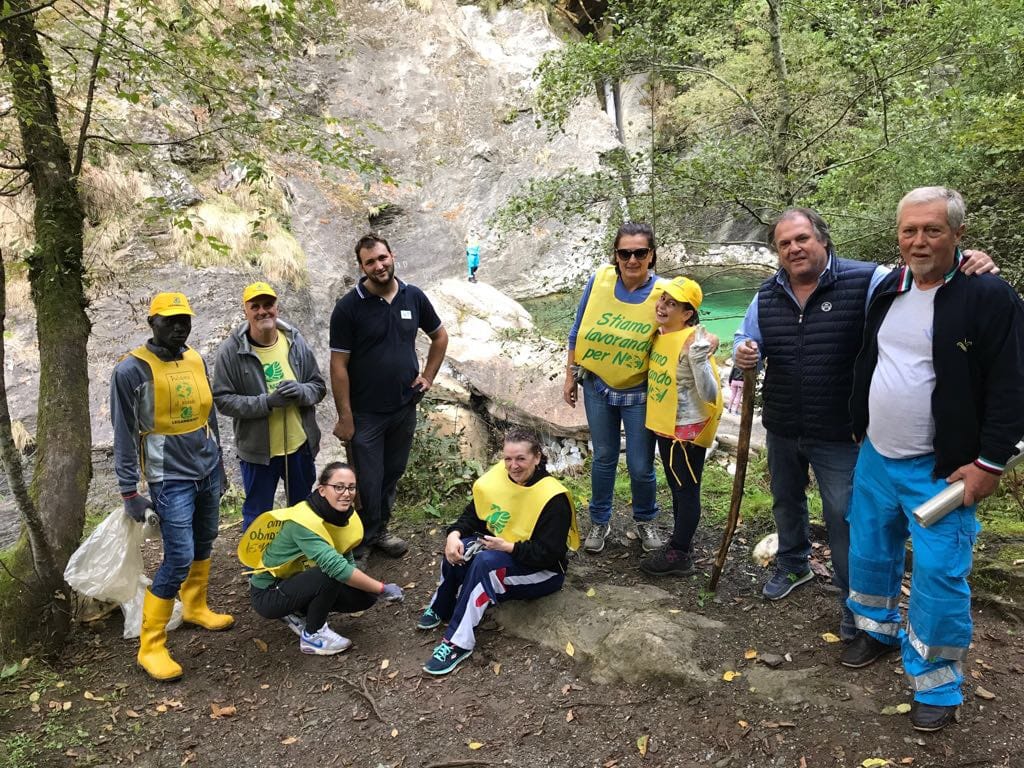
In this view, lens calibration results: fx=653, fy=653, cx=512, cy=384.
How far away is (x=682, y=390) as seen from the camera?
350cm

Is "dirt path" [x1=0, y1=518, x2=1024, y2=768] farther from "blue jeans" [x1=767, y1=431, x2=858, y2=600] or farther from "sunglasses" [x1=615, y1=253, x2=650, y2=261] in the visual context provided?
"sunglasses" [x1=615, y1=253, x2=650, y2=261]

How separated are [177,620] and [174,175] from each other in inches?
333

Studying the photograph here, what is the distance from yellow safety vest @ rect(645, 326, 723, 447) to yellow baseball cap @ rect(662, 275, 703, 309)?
0.50ft

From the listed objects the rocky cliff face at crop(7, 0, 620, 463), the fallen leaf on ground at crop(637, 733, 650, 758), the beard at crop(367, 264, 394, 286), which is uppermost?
the rocky cliff face at crop(7, 0, 620, 463)

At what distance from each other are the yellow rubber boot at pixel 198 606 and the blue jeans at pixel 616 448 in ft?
7.90

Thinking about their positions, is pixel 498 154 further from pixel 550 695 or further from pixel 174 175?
pixel 550 695

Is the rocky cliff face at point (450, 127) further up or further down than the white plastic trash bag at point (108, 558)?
further up

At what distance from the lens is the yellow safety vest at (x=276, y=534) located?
354cm

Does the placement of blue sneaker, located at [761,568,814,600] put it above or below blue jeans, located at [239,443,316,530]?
below

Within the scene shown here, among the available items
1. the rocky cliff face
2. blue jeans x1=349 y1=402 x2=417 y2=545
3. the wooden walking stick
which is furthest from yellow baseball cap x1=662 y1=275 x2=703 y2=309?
the rocky cliff face

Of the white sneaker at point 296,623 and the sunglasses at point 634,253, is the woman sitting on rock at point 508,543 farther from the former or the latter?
the sunglasses at point 634,253

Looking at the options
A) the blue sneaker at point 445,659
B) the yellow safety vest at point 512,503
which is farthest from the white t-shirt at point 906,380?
the blue sneaker at point 445,659

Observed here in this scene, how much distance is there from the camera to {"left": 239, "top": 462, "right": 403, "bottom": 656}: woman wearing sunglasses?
343cm

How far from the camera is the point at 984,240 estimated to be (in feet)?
18.2
